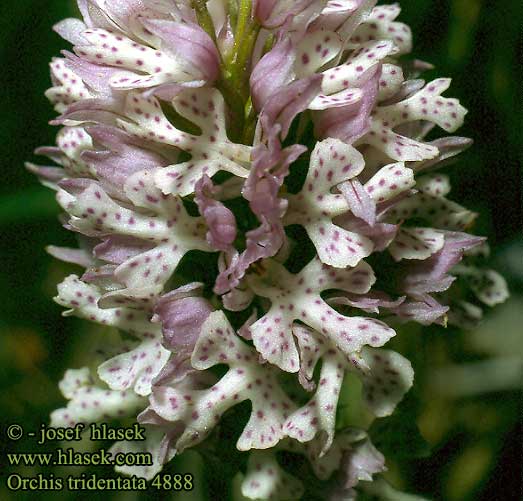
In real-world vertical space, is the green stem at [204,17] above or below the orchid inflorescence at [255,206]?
above

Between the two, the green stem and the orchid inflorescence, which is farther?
the green stem

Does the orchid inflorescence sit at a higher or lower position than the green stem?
lower

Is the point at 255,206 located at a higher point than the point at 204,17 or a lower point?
lower

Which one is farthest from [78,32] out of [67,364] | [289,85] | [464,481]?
[464,481]

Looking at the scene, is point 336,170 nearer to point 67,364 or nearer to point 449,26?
point 449,26

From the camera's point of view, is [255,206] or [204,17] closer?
[255,206]

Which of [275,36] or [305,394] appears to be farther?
[305,394]

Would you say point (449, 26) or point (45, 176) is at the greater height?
point (449, 26)

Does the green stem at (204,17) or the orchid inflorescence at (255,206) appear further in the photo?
the green stem at (204,17)
